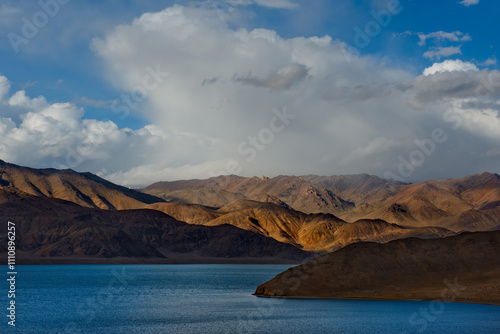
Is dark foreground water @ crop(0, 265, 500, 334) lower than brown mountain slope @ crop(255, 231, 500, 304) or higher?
lower

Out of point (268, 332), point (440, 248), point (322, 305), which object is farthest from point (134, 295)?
point (440, 248)

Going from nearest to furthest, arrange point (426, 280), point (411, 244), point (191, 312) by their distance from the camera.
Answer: point (191, 312), point (426, 280), point (411, 244)

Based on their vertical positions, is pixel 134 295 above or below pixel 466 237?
below

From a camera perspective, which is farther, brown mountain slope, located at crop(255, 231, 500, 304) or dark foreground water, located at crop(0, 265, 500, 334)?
brown mountain slope, located at crop(255, 231, 500, 304)

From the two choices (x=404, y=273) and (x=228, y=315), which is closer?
(x=228, y=315)

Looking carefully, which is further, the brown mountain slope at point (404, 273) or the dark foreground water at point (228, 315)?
the brown mountain slope at point (404, 273)

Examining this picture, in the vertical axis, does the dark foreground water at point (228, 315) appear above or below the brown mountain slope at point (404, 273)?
below

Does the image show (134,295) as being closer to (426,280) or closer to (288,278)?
(288,278)

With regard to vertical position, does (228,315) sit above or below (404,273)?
below
